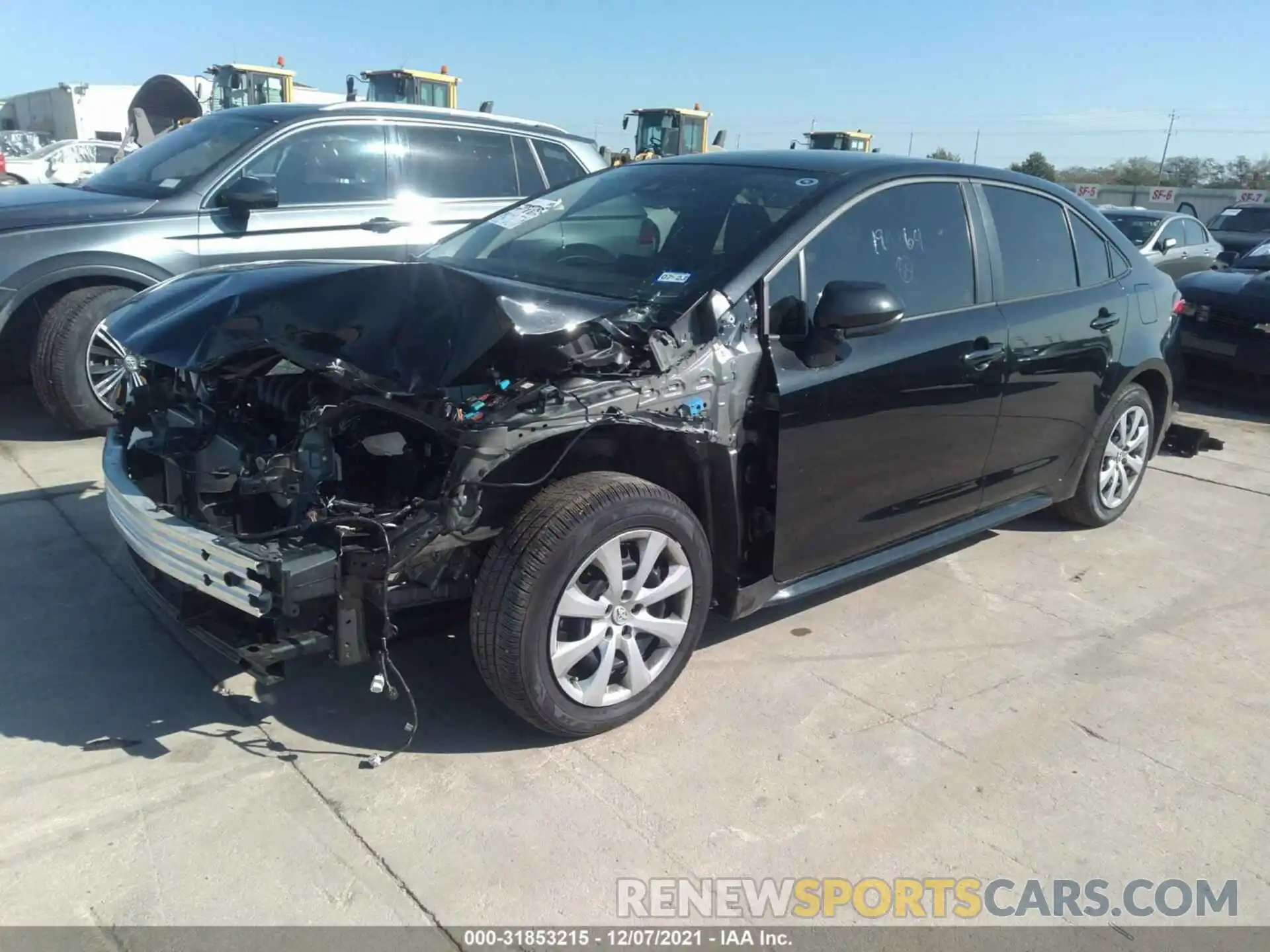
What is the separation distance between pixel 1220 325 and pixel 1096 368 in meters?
4.69

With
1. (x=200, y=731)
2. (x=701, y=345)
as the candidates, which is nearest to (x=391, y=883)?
(x=200, y=731)

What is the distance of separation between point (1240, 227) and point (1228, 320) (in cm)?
1142

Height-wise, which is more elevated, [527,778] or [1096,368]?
[1096,368]

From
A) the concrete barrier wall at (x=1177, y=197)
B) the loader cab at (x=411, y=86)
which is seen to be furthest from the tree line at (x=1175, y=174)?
the loader cab at (x=411, y=86)

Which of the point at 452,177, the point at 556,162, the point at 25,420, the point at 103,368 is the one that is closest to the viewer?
the point at 103,368

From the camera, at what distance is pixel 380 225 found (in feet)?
21.3

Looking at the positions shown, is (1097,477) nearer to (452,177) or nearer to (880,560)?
(880,560)

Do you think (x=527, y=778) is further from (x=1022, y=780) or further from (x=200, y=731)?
(x=1022, y=780)

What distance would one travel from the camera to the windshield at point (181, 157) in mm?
6082

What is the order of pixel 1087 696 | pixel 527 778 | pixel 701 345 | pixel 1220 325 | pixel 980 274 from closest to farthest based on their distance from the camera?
pixel 527 778 → pixel 701 345 → pixel 1087 696 → pixel 980 274 → pixel 1220 325

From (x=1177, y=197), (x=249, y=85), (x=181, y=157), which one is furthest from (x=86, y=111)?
(x=1177, y=197)

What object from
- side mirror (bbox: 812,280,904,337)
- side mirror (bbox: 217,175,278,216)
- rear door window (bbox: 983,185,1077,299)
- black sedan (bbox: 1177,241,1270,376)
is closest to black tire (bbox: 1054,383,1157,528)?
rear door window (bbox: 983,185,1077,299)

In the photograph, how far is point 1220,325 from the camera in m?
8.45

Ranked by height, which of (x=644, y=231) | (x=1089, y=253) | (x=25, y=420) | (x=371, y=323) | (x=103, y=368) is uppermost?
(x=644, y=231)
